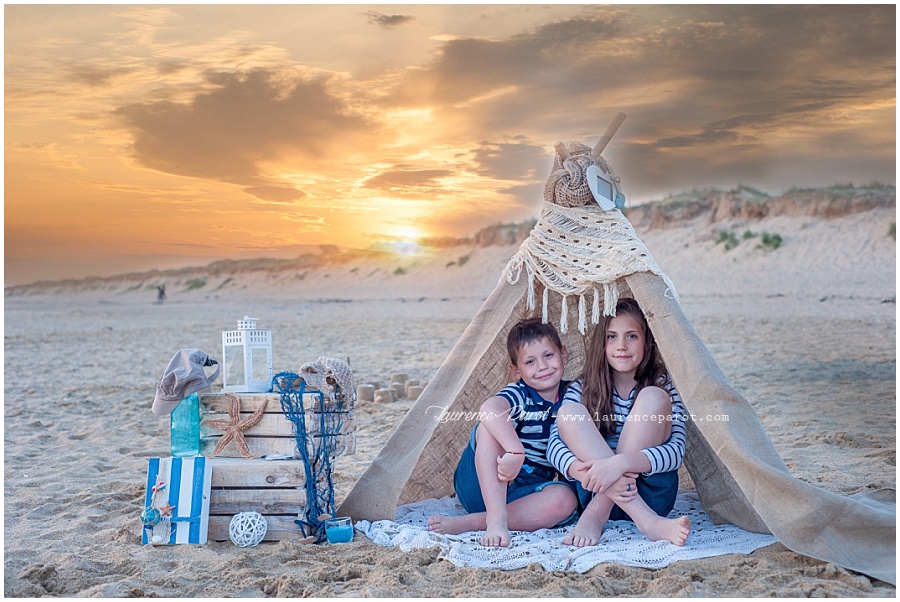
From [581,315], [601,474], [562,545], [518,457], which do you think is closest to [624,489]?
[601,474]

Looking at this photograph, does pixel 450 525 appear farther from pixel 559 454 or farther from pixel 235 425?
pixel 235 425

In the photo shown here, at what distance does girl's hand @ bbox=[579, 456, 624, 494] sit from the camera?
3451 millimetres

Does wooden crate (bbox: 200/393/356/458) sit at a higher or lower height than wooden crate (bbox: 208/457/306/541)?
higher

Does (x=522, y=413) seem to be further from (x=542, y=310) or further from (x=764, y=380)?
(x=764, y=380)

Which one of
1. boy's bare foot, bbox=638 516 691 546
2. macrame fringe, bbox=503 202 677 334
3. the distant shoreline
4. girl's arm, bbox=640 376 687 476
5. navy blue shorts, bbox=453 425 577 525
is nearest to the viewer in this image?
boy's bare foot, bbox=638 516 691 546

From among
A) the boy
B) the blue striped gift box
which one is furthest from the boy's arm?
the blue striped gift box

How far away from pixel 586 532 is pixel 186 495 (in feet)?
5.52

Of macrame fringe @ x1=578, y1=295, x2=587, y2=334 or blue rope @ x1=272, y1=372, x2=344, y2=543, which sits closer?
blue rope @ x1=272, y1=372, x2=344, y2=543

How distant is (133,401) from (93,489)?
3.36 m

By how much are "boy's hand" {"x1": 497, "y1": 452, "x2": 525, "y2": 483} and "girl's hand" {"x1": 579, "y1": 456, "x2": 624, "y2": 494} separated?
272 mm

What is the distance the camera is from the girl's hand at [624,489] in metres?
3.48

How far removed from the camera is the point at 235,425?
381 cm

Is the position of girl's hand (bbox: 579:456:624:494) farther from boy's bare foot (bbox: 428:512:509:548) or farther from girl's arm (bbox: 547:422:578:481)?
boy's bare foot (bbox: 428:512:509:548)

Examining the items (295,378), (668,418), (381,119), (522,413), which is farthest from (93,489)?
(381,119)
